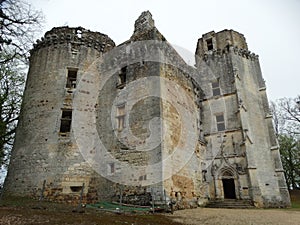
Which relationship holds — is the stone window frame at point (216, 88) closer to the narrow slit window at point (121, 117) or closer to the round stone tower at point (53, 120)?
the round stone tower at point (53, 120)

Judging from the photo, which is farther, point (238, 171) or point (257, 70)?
point (257, 70)

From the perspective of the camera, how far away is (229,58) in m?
17.8

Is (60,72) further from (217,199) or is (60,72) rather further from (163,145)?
(217,199)

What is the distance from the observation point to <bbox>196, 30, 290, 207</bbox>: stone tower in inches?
544

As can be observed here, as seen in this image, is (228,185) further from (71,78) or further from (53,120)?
(71,78)

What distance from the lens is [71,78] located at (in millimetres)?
13312

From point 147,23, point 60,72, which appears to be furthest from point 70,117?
point 147,23

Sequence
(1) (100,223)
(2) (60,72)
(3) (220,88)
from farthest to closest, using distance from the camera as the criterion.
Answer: (3) (220,88), (2) (60,72), (1) (100,223)

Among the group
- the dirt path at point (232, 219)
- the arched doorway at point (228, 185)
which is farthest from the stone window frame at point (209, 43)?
the dirt path at point (232, 219)

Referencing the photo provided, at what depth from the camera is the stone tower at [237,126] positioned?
1381 centimetres

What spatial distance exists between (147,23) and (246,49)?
977cm

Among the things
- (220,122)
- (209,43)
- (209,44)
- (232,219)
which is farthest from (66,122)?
(209,43)

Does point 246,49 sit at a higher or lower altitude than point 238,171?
higher

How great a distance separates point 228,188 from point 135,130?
321 inches
